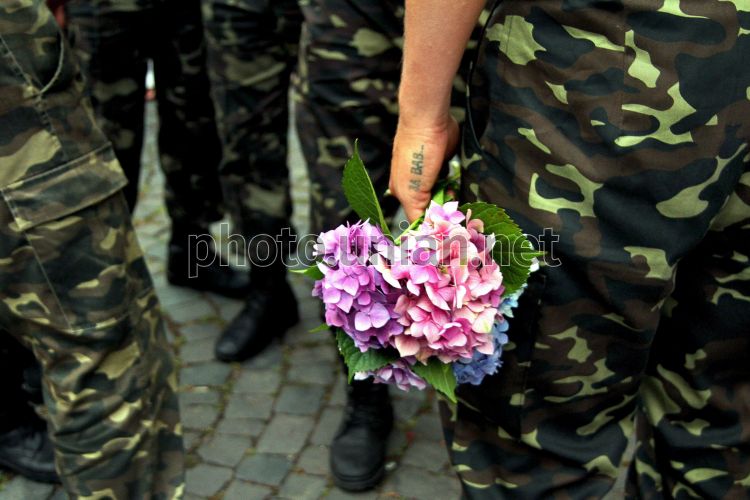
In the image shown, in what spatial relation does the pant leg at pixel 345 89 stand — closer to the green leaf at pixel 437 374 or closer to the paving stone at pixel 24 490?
the green leaf at pixel 437 374

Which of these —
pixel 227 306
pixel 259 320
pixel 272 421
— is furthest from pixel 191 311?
pixel 272 421

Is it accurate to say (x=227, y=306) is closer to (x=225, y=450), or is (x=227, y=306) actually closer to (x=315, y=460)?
(x=225, y=450)

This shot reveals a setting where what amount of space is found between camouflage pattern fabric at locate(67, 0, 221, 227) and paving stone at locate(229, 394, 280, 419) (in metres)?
0.88

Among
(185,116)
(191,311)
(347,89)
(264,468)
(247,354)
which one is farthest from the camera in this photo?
(191,311)

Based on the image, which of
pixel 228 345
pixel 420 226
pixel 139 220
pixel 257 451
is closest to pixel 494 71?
pixel 420 226

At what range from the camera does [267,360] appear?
9.48ft

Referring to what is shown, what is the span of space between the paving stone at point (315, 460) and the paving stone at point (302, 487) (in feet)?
0.10

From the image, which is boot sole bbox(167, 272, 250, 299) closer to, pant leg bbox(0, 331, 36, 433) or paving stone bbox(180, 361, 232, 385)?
paving stone bbox(180, 361, 232, 385)

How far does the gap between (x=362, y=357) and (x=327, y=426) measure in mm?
1171

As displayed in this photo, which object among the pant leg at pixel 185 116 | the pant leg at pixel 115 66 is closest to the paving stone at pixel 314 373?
the pant leg at pixel 185 116

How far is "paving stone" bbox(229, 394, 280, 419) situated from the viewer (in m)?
2.60

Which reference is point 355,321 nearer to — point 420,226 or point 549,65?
point 420,226

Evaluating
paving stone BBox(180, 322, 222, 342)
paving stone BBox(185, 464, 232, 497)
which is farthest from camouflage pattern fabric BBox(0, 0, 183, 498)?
paving stone BBox(180, 322, 222, 342)

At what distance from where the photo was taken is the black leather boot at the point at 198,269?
3.27 m
